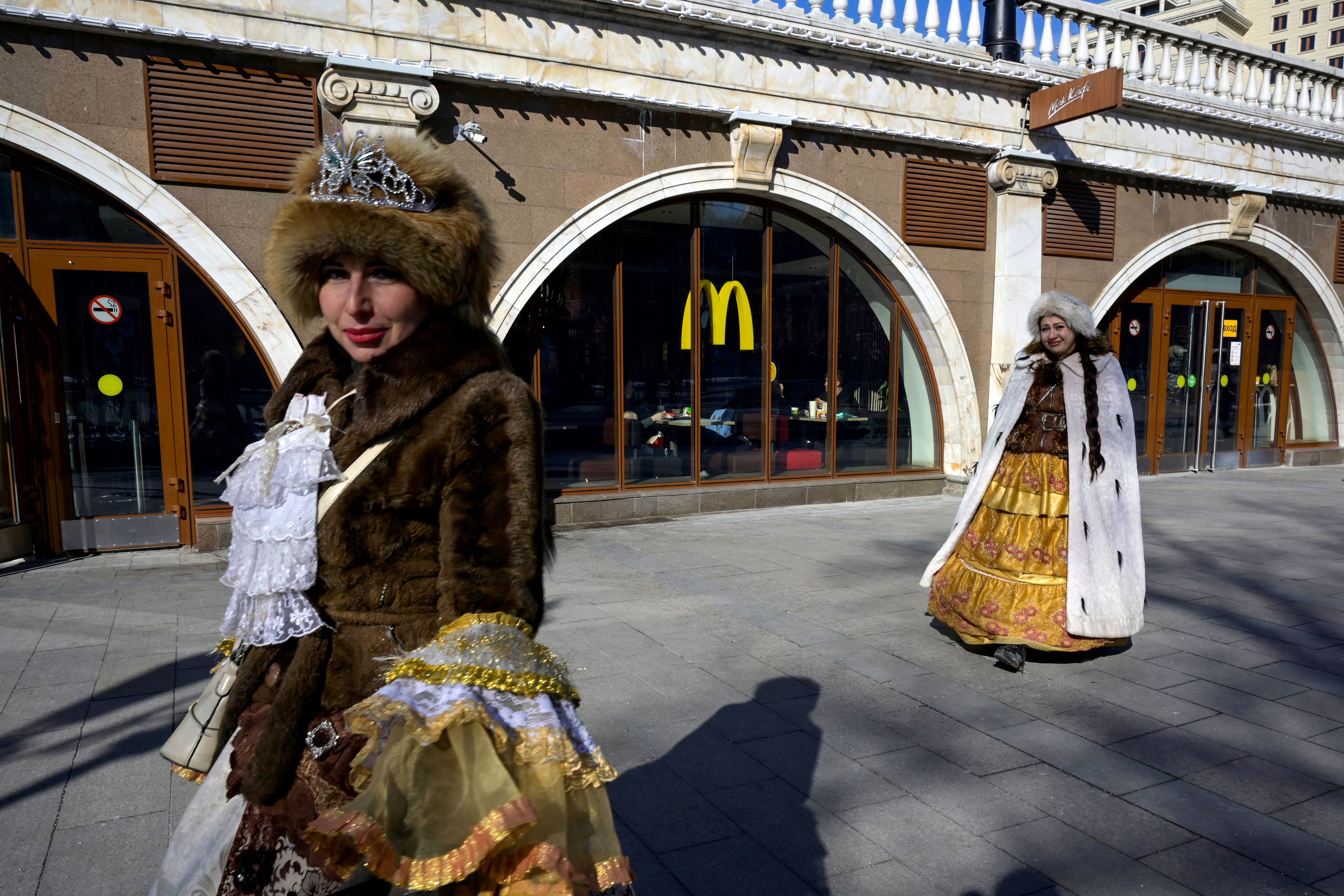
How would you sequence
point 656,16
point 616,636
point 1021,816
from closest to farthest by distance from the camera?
point 1021,816
point 616,636
point 656,16

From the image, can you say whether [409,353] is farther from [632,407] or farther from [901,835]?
[632,407]

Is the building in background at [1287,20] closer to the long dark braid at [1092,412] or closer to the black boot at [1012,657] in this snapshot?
the long dark braid at [1092,412]

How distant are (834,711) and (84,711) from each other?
3.47m

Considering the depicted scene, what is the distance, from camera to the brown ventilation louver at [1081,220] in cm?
1118

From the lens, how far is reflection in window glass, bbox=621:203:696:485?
9227 mm

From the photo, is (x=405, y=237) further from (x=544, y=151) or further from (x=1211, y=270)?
(x=1211, y=270)

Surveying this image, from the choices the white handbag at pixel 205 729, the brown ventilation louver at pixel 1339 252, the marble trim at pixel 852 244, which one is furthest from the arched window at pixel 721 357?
the brown ventilation louver at pixel 1339 252

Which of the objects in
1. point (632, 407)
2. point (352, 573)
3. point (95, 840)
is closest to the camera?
point (352, 573)

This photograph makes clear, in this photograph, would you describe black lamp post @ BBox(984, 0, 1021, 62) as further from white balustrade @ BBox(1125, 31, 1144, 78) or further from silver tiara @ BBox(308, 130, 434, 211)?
silver tiara @ BBox(308, 130, 434, 211)

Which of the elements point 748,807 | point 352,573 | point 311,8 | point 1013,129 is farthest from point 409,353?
point 1013,129

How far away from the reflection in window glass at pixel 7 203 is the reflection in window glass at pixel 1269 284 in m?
16.1

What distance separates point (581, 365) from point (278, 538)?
7.42 meters

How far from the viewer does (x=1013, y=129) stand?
10672mm

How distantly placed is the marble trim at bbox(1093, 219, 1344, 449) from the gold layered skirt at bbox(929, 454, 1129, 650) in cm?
773
